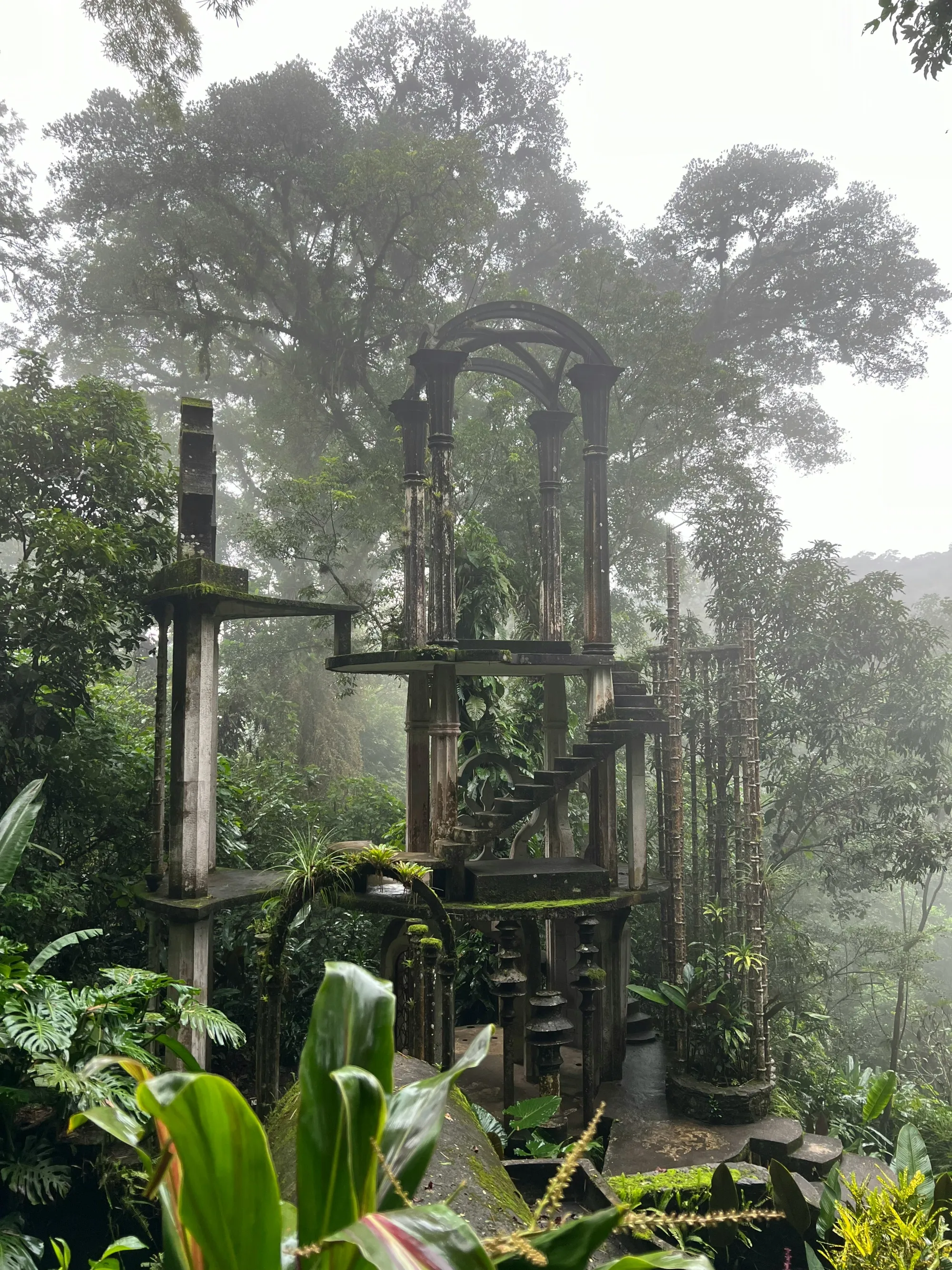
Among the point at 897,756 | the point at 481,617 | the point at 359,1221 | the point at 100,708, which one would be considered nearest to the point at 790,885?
the point at 897,756

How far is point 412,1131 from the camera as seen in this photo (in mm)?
1178

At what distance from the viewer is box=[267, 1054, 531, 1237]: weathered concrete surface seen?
201 cm

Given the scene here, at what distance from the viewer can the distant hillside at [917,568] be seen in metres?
29.6

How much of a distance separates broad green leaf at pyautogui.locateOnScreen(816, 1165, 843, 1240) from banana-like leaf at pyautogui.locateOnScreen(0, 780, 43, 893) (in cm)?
376

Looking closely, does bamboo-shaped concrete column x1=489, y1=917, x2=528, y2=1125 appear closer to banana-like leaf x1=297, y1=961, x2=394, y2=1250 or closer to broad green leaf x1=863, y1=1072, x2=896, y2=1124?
broad green leaf x1=863, y1=1072, x2=896, y2=1124

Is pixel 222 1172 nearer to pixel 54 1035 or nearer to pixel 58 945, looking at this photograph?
pixel 54 1035

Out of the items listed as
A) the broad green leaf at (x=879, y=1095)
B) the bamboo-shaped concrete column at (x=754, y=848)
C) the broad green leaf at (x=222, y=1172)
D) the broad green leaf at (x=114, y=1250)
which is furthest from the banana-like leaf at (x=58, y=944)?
the broad green leaf at (x=879, y=1095)

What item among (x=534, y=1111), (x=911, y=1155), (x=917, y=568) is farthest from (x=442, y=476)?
(x=917, y=568)

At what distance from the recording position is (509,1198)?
2215mm

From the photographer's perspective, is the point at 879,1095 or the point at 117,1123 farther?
the point at 879,1095

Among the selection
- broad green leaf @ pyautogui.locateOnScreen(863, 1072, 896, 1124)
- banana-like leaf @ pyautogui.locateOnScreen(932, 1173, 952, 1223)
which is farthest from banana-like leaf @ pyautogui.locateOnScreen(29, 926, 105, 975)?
broad green leaf @ pyautogui.locateOnScreen(863, 1072, 896, 1124)

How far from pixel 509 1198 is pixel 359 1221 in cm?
164

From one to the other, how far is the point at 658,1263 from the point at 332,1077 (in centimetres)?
43

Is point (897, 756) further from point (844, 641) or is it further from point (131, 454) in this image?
point (131, 454)
